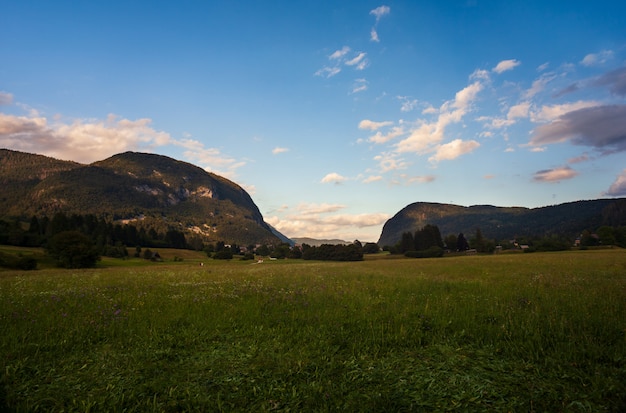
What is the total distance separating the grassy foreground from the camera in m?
4.87

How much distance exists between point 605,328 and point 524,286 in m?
8.31

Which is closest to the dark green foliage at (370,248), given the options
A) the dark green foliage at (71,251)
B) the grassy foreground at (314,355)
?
the dark green foliage at (71,251)

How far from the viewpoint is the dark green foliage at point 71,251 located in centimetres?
5347

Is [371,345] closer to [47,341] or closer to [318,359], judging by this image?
[318,359]

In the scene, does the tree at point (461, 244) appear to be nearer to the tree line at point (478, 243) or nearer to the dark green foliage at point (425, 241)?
the tree line at point (478, 243)

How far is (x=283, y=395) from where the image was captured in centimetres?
505

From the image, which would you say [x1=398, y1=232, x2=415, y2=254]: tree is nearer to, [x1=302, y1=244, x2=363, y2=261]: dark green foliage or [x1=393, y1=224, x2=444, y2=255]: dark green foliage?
[x1=393, y1=224, x2=444, y2=255]: dark green foliage

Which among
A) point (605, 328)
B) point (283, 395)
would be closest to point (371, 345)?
point (283, 395)

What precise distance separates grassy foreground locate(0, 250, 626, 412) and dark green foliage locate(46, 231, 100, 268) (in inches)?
2043

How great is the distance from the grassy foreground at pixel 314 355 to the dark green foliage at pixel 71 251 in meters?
51.9

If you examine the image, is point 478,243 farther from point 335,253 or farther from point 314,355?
point 314,355

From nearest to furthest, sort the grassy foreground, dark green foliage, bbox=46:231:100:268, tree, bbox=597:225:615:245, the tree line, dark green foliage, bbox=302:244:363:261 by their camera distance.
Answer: the grassy foreground
dark green foliage, bbox=46:231:100:268
tree, bbox=597:225:615:245
the tree line
dark green foliage, bbox=302:244:363:261

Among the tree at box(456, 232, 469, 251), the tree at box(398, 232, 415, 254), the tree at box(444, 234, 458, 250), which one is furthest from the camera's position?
the tree at box(398, 232, 415, 254)

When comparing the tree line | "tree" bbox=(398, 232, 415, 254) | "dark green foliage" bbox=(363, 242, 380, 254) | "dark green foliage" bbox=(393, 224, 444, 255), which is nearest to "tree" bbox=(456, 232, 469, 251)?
the tree line
